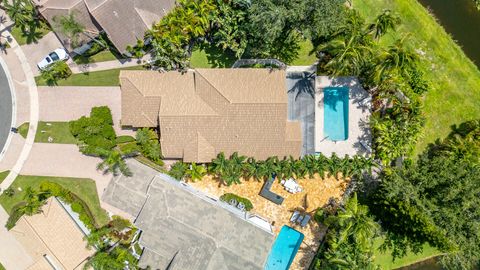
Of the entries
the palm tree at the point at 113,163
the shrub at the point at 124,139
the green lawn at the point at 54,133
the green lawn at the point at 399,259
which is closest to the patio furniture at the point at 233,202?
the palm tree at the point at 113,163

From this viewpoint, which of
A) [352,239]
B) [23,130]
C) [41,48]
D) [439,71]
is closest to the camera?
[352,239]

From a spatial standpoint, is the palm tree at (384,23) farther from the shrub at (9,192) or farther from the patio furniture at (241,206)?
the shrub at (9,192)

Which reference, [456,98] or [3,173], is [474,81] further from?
[3,173]

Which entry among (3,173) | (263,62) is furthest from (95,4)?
(3,173)

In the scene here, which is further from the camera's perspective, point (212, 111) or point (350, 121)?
point (350, 121)

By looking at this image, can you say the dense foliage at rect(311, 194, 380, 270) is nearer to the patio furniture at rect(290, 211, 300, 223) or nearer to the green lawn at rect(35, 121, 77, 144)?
the patio furniture at rect(290, 211, 300, 223)

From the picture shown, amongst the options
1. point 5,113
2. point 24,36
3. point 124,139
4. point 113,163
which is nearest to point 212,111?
point 124,139

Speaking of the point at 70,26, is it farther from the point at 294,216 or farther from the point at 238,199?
the point at 294,216
